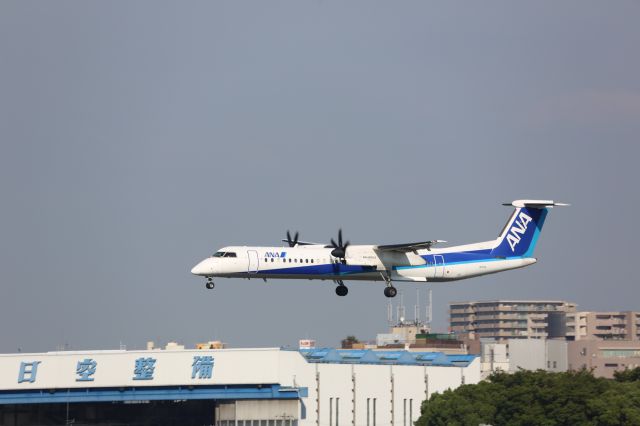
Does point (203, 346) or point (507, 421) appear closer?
point (507, 421)

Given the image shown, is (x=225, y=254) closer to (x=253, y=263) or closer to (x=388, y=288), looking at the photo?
(x=253, y=263)

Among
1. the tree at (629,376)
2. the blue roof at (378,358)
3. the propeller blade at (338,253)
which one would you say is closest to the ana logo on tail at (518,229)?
the propeller blade at (338,253)

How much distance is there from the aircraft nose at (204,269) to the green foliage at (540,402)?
1068 inches

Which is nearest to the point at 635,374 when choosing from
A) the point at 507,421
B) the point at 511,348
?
the point at 507,421

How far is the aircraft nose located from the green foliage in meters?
27.1

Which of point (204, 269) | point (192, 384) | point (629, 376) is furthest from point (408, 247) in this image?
point (192, 384)

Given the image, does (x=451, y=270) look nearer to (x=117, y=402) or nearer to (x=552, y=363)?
(x=117, y=402)

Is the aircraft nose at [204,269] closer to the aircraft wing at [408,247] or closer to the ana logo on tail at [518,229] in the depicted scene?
the aircraft wing at [408,247]

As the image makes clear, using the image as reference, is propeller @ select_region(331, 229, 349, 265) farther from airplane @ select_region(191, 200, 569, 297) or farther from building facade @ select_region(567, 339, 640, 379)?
building facade @ select_region(567, 339, 640, 379)

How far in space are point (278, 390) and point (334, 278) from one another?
25043mm

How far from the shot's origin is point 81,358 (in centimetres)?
10256

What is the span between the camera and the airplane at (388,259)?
7606 centimetres

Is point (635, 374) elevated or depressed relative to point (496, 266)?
depressed

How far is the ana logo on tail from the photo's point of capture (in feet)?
277
